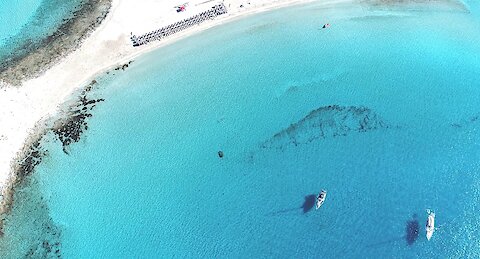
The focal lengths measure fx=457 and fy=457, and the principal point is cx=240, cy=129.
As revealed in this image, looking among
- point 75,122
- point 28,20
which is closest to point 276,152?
point 75,122

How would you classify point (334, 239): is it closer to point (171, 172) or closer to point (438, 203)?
point (438, 203)

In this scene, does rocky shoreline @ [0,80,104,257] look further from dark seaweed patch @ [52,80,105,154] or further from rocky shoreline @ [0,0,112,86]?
rocky shoreline @ [0,0,112,86]

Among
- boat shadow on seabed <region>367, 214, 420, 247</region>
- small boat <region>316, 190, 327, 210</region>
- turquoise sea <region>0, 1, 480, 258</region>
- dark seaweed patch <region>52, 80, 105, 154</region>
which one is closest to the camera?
boat shadow on seabed <region>367, 214, 420, 247</region>

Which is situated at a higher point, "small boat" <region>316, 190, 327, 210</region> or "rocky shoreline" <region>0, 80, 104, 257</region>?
"rocky shoreline" <region>0, 80, 104, 257</region>

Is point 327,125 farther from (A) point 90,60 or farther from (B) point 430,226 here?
(A) point 90,60

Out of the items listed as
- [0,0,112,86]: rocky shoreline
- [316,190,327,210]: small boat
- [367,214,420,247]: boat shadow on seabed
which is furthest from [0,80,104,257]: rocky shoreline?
[367,214,420,247]: boat shadow on seabed

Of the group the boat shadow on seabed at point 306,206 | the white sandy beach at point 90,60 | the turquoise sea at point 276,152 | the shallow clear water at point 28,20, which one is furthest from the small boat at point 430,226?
the shallow clear water at point 28,20

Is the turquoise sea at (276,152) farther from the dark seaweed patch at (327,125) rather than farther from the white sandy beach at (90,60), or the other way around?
the white sandy beach at (90,60)

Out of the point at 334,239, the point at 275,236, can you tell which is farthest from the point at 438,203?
the point at 275,236
